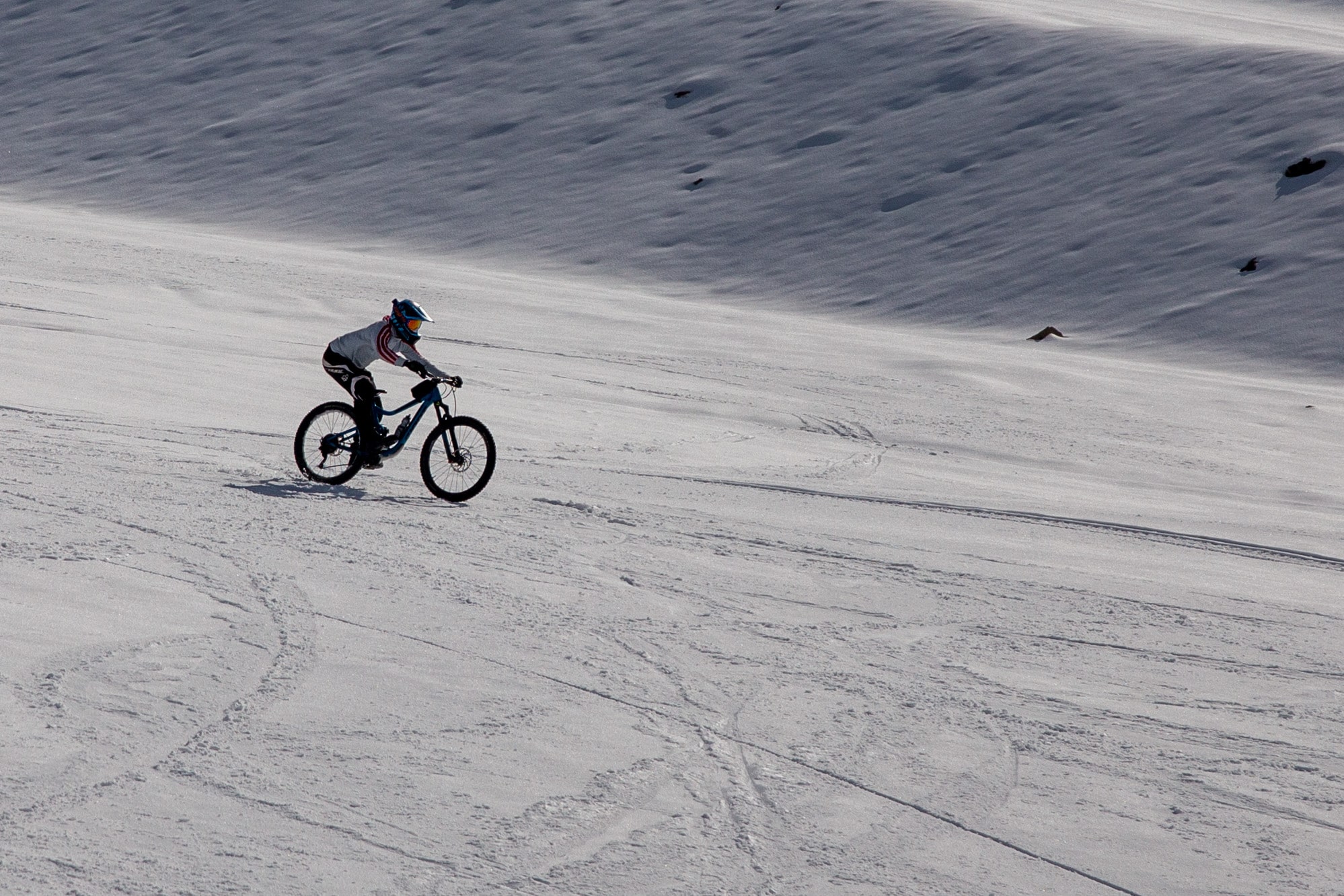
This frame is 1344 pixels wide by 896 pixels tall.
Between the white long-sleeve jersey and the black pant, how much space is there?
0.06 m

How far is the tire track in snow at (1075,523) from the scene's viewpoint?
9836mm

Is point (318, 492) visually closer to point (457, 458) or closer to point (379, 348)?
point (457, 458)

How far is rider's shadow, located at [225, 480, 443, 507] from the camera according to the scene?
31.8 ft

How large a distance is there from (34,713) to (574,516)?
4617mm

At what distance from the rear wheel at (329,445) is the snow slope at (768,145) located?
49.9 ft

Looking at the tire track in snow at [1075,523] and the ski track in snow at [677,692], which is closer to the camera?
the ski track in snow at [677,692]

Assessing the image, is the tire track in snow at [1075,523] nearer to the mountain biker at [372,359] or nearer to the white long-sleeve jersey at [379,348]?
the mountain biker at [372,359]

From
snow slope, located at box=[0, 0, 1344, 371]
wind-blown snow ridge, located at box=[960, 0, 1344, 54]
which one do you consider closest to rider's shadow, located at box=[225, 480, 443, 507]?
snow slope, located at box=[0, 0, 1344, 371]

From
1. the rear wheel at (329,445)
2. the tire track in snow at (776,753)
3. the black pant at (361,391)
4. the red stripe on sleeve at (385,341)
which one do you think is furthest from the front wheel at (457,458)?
the tire track in snow at (776,753)

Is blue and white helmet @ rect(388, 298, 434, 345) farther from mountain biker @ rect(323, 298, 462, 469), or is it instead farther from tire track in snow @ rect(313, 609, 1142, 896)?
tire track in snow @ rect(313, 609, 1142, 896)

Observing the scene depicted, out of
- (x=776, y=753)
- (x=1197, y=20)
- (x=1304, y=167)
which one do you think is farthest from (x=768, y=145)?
(x=776, y=753)

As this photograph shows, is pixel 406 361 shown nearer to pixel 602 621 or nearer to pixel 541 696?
pixel 602 621

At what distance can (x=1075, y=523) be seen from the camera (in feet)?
34.6

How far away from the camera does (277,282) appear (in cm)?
2091
